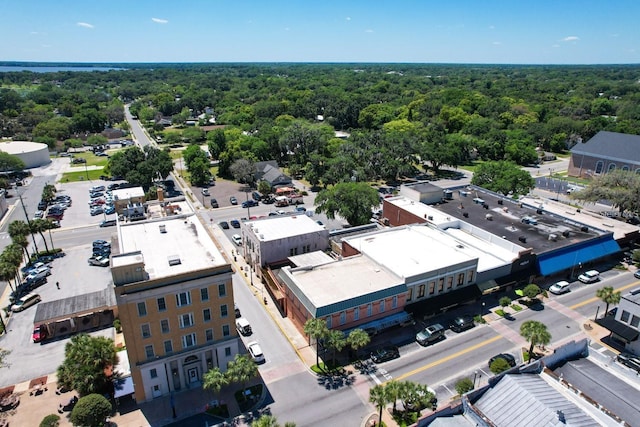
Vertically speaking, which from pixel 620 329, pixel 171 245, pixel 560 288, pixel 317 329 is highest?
pixel 171 245

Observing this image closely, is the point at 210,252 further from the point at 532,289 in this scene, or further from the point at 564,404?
the point at 532,289

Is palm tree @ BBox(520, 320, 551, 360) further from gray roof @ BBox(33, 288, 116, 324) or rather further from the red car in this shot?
the red car

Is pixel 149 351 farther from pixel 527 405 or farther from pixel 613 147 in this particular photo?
pixel 613 147

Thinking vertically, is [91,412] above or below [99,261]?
above

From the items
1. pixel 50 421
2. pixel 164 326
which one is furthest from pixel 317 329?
pixel 50 421

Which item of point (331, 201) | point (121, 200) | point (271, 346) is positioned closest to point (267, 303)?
point (271, 346)

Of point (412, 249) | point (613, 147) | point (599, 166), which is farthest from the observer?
point (599, 166)

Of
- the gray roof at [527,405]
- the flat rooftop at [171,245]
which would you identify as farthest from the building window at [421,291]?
the flat rooftop at [171,245]
